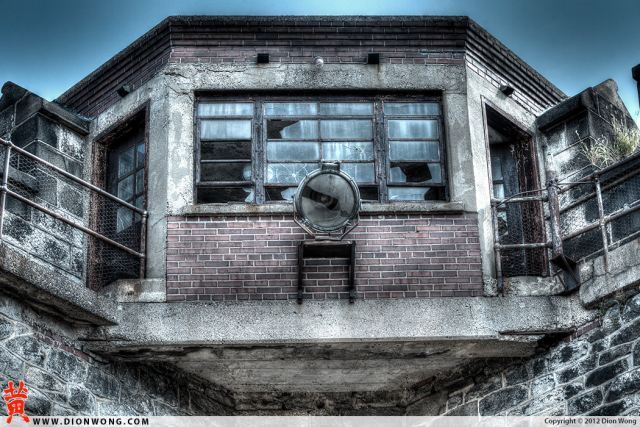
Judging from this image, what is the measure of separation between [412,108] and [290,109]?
1244mm

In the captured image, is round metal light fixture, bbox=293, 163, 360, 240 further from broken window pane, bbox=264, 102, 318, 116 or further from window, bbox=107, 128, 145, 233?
window, bbox=107, 128, 145, 233

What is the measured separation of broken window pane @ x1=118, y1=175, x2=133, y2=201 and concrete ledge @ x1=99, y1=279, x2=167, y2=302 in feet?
4.69

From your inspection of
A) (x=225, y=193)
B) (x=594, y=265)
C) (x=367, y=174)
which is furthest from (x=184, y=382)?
(x=594, y=265)

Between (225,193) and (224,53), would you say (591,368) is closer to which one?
(225,193)

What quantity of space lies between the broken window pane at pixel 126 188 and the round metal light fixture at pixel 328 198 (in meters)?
2.35

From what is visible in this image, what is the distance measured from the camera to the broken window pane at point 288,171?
9.10m

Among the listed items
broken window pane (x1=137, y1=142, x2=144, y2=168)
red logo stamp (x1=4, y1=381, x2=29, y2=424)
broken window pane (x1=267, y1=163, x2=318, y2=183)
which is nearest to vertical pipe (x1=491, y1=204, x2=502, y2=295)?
broken window pane (x1=267, y1=163, x2=318, y2=183)

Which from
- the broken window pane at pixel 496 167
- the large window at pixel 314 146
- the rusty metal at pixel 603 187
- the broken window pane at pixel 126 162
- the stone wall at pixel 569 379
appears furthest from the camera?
the broken window pane at pixel 496 167

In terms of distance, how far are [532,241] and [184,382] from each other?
150 inches

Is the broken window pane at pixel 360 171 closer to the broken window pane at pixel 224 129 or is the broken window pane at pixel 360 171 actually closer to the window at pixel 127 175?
the broken window pane at pixel 224 129

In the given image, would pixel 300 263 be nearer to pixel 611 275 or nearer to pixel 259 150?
pixel 259 150

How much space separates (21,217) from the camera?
8891mm

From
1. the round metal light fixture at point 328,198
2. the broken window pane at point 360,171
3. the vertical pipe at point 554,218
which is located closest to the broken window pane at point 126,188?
the broken window pane at point 360,171

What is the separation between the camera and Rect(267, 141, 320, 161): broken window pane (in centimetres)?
920
